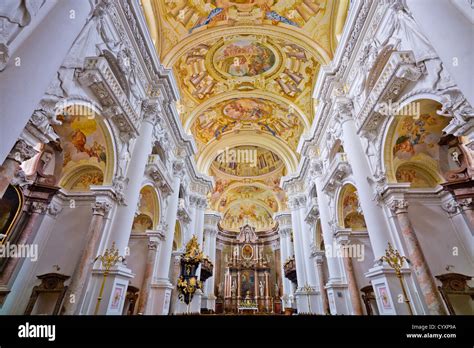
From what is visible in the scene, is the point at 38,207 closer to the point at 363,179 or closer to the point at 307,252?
the point at 363,179

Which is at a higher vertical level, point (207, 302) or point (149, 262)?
point (149, 262)

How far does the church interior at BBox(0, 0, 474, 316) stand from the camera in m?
4.67

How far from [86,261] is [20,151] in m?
3.88

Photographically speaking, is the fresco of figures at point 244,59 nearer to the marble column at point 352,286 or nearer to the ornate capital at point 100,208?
the ornate capital at point 100,208

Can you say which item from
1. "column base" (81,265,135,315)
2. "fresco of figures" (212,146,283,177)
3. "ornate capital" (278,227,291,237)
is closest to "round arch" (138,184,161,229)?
"column base" (81,265,135,315)

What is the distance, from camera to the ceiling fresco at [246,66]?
11656mm

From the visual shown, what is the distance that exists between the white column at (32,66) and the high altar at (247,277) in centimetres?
2224

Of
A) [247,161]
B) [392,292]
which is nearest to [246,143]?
[247,161]

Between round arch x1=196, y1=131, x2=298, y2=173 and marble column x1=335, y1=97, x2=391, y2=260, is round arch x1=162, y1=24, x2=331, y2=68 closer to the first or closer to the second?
marble column x1=335, y1=97, x2=391, y2=260

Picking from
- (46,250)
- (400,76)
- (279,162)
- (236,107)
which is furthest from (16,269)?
(279,162)

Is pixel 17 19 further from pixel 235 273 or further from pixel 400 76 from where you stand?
pixel 235 273

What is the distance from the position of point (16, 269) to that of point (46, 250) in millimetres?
877

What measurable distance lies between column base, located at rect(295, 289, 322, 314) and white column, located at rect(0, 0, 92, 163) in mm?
15554

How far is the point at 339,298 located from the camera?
1082 centimetres
